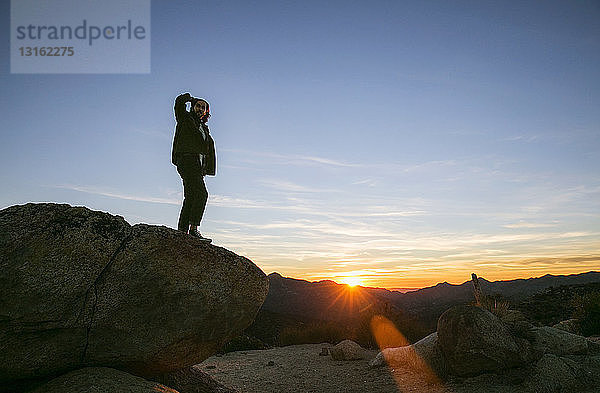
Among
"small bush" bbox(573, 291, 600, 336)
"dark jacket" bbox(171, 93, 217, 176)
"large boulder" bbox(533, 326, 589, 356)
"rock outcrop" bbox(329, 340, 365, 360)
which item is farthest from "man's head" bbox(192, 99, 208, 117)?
"small bush" bbox(573, 291, 600, 336)

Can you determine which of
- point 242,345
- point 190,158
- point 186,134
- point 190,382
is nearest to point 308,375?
point 190,382

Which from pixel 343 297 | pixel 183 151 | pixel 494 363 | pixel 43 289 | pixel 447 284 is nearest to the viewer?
pixel 43 289

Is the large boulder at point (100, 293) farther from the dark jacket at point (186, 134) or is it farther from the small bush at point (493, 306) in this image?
the small bush at point (493, 306)

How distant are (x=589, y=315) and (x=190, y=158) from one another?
15.0 meters

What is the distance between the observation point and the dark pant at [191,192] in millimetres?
7441

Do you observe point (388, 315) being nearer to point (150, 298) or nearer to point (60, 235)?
point (150, 298)

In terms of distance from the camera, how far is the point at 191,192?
7.55 metres

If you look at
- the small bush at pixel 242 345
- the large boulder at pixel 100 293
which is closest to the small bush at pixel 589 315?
the small bush at pixel 242 345

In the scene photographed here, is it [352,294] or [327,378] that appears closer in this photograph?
[327,378]

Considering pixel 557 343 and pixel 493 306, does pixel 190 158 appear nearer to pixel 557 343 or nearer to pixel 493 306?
pixel 493 306

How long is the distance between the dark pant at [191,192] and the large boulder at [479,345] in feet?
20.3

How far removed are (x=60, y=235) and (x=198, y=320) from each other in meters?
2.19

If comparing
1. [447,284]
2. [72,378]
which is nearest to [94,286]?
[72,378]

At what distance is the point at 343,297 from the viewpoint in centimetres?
6222
